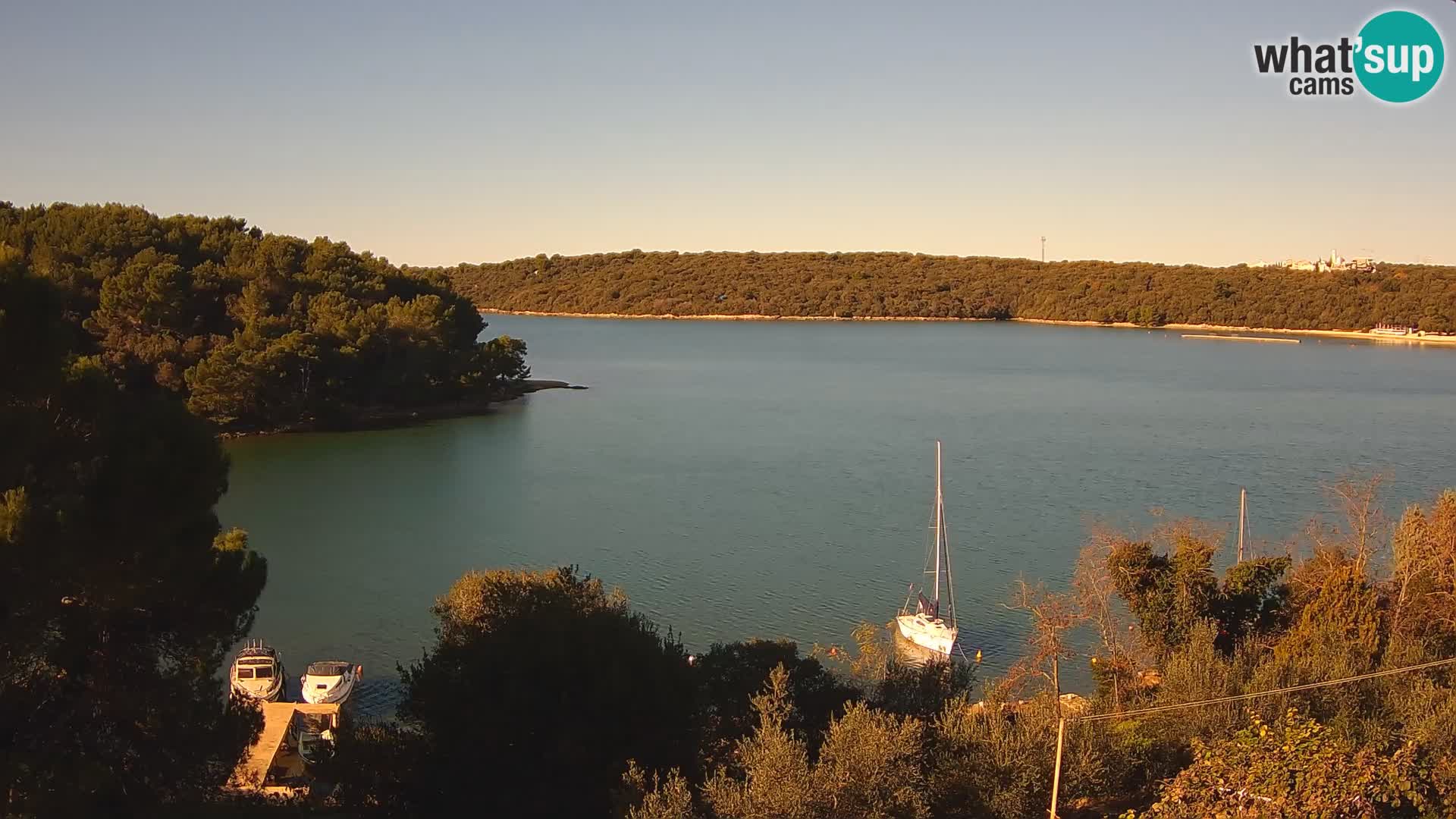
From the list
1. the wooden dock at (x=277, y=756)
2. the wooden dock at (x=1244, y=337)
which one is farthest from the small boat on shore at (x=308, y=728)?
the wooden dock at (x=1244, y=337)

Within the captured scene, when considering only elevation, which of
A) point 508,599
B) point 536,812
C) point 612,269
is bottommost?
point 536,812

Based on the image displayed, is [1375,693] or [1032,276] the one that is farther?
[1032,276]

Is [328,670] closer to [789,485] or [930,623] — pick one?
[930,623]

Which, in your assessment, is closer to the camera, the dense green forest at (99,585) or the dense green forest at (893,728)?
the dense green forest at (99,585)

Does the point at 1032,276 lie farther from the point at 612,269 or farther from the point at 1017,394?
the point at 1017,394

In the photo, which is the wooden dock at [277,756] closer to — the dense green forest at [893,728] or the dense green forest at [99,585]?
the dense green forest at [893,728]

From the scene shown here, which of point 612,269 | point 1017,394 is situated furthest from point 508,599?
point 612,269
